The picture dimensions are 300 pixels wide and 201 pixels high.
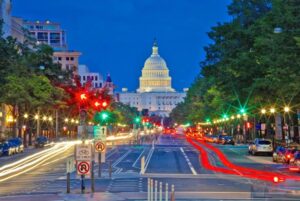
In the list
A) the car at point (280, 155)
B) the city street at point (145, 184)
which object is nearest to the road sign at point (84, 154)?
the city street at point (145, 184)

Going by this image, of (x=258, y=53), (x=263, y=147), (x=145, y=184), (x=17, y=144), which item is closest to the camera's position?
(x=145, y=184)

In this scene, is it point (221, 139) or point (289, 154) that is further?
point (221, 139)

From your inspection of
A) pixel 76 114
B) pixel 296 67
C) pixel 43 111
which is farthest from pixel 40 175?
pixel 76 114

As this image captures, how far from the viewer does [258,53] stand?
6650cm

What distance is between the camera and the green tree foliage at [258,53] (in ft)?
178

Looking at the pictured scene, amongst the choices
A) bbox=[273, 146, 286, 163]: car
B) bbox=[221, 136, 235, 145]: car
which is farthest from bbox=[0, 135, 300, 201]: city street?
bbox=[221, 136, 235, 145]: car

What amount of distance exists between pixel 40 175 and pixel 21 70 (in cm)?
4730

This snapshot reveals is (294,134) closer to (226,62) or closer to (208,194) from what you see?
(226,62)

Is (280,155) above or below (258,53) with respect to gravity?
below

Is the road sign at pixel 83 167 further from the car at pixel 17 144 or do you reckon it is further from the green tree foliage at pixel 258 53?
the car at pixel 17 144

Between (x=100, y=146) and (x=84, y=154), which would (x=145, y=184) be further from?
(x=84, y=154)

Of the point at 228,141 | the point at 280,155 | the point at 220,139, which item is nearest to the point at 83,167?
the point at 280,155

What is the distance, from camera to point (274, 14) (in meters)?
60.8

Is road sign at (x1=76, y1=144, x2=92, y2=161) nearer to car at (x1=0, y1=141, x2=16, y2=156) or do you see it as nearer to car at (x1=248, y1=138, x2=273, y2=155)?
car at (x1=248, y1=138, x2=273, y2=155)
